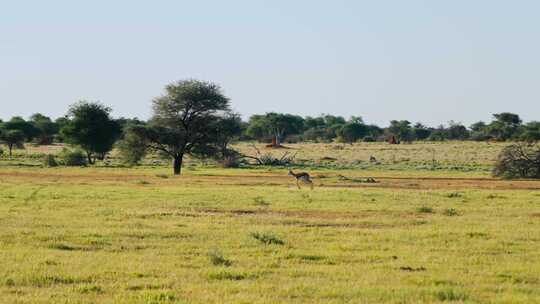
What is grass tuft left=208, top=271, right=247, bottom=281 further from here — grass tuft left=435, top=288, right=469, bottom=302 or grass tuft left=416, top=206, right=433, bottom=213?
grass tuft left=416, top=206, right=433, bottom=213

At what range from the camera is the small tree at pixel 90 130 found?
229ft

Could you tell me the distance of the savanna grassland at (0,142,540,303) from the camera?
38.9 feet

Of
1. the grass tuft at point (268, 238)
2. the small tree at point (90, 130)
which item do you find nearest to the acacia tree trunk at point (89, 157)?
the small tree at point (90, 130)

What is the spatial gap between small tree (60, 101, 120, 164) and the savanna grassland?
3992cm

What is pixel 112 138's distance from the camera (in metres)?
71.4

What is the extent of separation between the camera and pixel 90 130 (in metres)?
69.8

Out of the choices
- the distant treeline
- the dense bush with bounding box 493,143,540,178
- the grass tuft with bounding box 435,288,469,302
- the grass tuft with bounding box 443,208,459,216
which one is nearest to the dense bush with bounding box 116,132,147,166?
the dense bush with bounding box 493,143,540,178

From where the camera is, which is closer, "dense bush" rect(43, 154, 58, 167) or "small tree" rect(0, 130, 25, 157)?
"dense bush" rect(43, 154, 58, 167)

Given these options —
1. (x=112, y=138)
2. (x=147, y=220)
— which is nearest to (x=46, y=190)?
(x=147, y=220)

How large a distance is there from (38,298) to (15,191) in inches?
868

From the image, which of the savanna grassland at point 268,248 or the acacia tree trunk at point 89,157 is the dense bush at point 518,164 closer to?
the savanna grassland at point 268,248

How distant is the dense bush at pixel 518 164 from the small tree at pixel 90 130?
3538 centimetres

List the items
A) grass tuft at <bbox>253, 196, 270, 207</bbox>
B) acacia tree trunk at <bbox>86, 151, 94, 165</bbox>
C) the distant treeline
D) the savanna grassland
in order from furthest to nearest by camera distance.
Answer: the distant treeline → acacia tree trunk at <bbox>86, 151, 94, 165</bbox> → grass tuft at <bbox>253, 196, 270, 207</bbox> → the savanna grassland

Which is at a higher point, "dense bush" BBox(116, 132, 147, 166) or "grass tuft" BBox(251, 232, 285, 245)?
"dense bush" BBox(116, 132, 147, 166)
